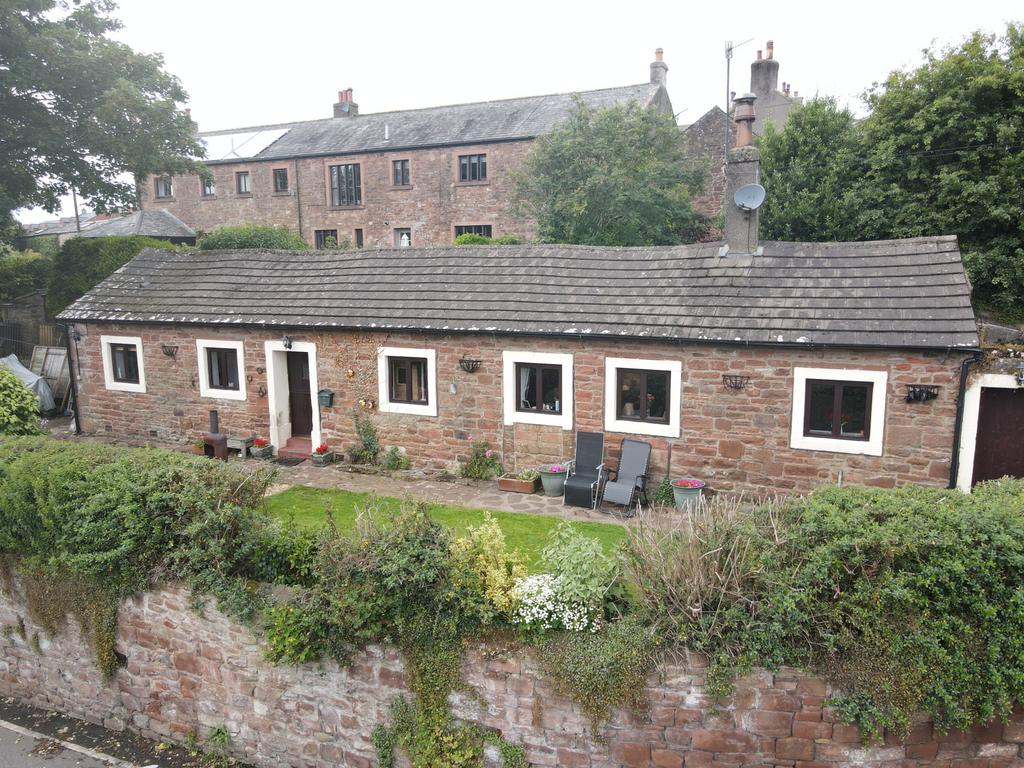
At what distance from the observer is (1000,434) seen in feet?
33.4

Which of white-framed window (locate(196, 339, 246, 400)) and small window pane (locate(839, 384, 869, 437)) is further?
white-framed window (locate(196, 339, 246, 400))

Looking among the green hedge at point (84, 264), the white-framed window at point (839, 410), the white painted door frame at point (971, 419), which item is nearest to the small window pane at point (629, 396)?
the white-framed window at point (839, 410)

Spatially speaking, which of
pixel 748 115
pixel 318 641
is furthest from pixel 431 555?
pixel 748 115

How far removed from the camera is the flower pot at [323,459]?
552 inches

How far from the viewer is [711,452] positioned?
36.6 feet

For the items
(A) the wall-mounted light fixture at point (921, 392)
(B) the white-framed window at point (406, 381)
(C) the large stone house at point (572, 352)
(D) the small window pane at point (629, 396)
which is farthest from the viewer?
(B) the white-framed window at point (406, 381)

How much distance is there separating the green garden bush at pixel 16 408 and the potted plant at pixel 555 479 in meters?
8.97

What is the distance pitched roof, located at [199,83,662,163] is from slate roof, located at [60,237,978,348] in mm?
16235

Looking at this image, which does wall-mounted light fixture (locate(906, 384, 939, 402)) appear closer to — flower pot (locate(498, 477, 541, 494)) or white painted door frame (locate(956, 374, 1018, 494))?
white painted door frame (locate(956, 374, 1018, 494))

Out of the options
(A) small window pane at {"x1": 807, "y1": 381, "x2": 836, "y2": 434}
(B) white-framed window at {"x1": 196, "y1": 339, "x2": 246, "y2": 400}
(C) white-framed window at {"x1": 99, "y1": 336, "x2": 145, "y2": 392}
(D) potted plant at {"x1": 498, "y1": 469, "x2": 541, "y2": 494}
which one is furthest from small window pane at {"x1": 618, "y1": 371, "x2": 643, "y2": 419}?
(C) white-framed window at {"x1": 99, "y1": 336, "x2": 145, "y2": 392}

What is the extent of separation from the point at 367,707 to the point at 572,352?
679 centimetres

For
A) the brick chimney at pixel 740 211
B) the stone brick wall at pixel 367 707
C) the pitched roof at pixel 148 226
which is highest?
the pitched roof at pixel 148 226

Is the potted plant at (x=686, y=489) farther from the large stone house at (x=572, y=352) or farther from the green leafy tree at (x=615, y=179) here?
the green leafy tree at (x=615, y=179)

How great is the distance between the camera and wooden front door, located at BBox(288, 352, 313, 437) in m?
14.7
